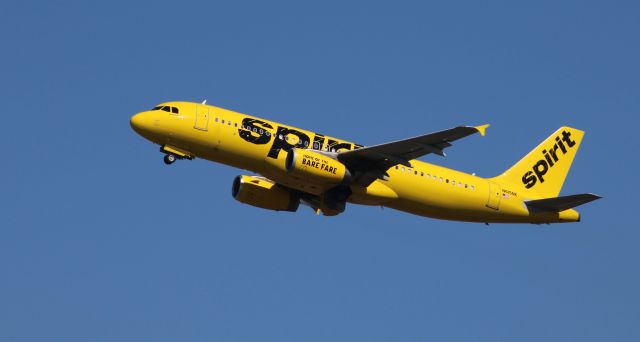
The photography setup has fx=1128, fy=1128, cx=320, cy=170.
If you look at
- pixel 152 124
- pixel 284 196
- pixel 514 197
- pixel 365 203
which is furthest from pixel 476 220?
pixel 152 124

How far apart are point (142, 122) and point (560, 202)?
2220cm

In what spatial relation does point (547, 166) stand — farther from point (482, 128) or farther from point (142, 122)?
point (142, 122)

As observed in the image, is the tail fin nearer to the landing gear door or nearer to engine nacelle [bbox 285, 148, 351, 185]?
engine nacelle [bbox 285, 148, 351, 185]

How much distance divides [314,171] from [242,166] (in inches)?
141

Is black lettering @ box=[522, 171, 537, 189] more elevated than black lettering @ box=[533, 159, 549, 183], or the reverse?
black lettering @ box=[533, 159, 549, 183]

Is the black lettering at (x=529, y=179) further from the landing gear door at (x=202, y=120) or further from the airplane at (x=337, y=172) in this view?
the landing gear door at (x=202, y=120)

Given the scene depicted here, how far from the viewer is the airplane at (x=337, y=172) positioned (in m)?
54.7

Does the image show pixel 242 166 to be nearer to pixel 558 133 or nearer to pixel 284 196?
pixel 284 196

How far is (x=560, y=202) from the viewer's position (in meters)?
59.6

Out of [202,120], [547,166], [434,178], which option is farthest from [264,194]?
[547,166]

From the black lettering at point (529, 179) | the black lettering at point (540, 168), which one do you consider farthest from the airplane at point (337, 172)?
the black lettering at point (540, 168)

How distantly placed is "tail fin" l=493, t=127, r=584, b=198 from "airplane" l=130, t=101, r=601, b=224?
92 mm

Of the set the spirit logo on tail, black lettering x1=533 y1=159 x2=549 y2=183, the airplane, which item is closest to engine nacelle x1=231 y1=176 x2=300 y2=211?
the airplane

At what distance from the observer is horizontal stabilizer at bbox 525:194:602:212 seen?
2275 inches
